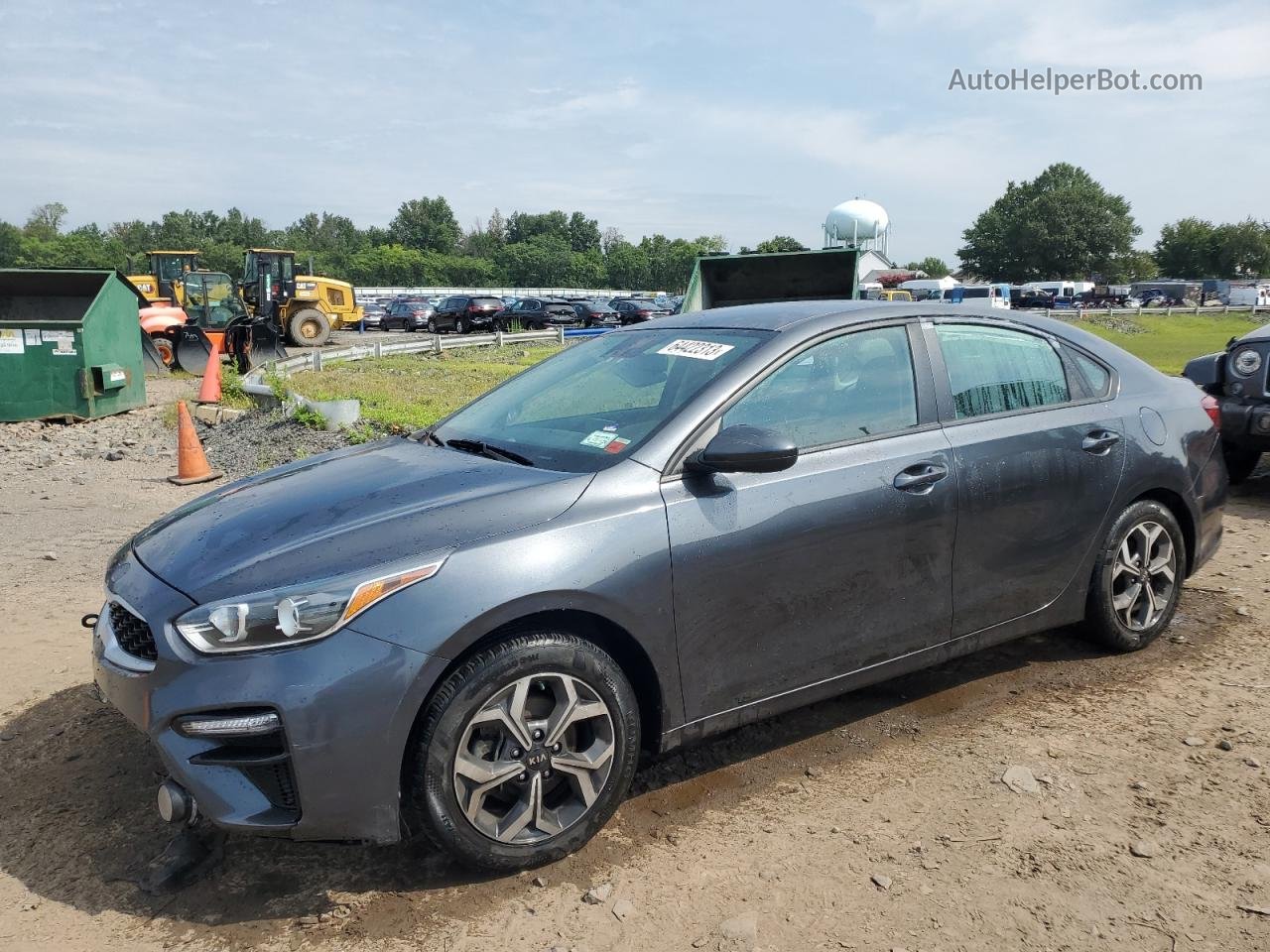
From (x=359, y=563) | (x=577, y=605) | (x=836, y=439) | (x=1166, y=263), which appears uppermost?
(x=1166, y=263)

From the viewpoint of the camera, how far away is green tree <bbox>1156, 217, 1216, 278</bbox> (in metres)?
115

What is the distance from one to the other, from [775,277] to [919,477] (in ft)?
28.0

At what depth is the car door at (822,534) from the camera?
3.05 m

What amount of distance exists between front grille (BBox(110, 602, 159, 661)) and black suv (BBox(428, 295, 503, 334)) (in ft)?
115

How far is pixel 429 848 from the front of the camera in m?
2.98

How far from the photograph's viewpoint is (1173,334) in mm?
34875

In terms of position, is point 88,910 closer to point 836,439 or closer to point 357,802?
point 357,802

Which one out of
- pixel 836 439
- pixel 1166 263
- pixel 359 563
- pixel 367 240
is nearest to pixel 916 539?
pixel 836 439

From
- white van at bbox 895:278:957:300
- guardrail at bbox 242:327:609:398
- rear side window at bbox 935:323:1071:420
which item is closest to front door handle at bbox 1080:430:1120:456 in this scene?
rear side window at bbox 935:323:1071:420

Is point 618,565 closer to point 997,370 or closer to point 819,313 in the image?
point 819,313


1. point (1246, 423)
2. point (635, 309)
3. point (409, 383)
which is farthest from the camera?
point (635, 309)

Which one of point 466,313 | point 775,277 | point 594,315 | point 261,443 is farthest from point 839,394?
point 594,315

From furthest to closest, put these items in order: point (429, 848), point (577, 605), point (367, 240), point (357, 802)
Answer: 1. point (367, 240)
2. point (429, 848)
3. point (577, 605)
4. point (357, 802)

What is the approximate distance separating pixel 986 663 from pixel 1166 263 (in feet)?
444
